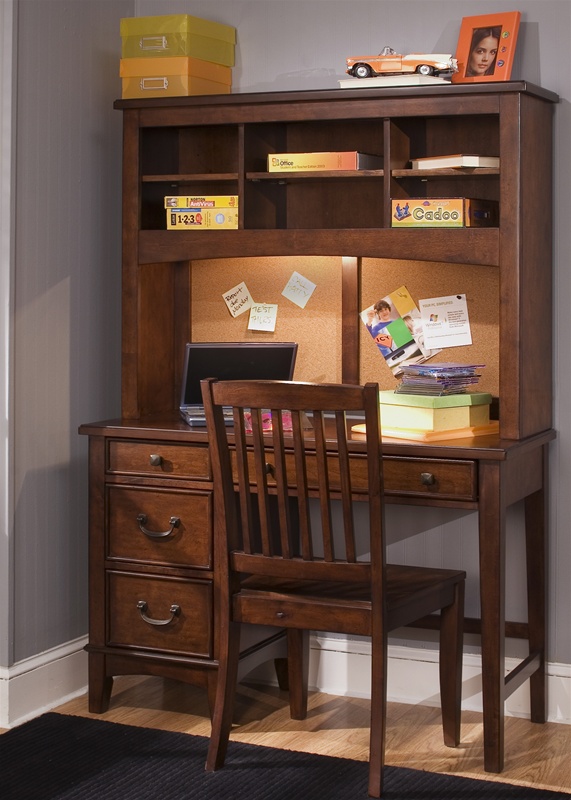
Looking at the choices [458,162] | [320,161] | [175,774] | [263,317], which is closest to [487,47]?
[458,162]

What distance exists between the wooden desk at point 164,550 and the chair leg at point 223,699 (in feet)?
0.88

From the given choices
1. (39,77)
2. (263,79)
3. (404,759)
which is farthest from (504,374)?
(39,77)

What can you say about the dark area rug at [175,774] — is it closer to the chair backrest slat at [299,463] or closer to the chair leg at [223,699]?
the chair leg at [223,699]

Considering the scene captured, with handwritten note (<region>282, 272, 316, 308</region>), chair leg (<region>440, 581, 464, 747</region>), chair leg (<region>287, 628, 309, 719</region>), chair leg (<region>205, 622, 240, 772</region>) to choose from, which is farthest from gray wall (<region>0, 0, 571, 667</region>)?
chair leg (<region>205, 622, 240, 772</region>)

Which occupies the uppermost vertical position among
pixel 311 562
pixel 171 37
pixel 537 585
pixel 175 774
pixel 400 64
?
pixel 171 37

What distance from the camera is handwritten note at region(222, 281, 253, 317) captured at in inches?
139

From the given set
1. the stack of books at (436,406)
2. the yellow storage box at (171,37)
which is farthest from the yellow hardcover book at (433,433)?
the yellow storage box at (171,37)

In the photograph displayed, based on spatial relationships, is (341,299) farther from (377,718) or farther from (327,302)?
(377,718)

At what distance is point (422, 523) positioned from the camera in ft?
11.0

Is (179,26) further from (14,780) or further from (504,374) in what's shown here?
(14,780)

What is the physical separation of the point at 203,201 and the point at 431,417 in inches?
37.9

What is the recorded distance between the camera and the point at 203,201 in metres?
3.25

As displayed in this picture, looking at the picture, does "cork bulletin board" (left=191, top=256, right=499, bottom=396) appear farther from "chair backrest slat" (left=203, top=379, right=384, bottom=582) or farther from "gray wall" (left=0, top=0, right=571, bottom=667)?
"chair backrest slat" (left=203, top=379, right=384, bottom=582)

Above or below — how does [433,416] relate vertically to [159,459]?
above
